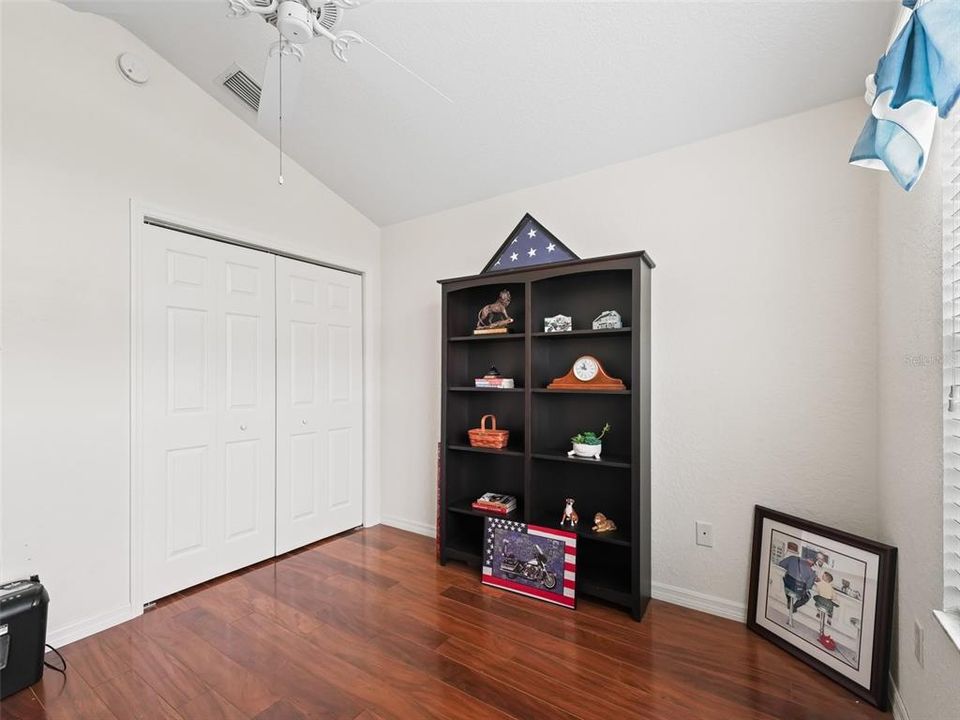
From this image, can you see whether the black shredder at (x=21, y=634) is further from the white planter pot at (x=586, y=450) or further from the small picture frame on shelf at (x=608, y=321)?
the small picture frame on shelf at (x=608, y=321)

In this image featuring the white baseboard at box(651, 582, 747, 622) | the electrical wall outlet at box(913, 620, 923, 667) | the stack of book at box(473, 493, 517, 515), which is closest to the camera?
the electrical wall outlet at box(913, 620, 923, 667)

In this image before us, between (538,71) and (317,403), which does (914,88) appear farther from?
(317,403)

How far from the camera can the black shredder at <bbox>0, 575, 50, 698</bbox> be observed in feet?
5.73

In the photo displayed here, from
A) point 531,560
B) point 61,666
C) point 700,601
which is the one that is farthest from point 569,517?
point 61,666

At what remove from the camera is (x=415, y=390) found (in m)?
3.53

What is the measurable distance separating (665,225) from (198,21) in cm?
261

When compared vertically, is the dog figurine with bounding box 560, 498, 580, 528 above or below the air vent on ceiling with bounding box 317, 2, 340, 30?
below

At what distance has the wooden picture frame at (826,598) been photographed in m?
1.70

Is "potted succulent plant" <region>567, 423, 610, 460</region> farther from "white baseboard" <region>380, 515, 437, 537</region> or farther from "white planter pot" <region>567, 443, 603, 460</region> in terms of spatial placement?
"white baseboard" <region>380, 515, 437, 537</region>

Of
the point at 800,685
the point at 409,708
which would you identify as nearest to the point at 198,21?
the point at 409,708

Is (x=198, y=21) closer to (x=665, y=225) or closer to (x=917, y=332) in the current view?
(x=665, y=225)

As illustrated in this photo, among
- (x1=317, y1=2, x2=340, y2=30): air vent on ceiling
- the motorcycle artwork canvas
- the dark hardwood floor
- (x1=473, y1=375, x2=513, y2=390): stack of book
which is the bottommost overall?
the dark hardwood floor

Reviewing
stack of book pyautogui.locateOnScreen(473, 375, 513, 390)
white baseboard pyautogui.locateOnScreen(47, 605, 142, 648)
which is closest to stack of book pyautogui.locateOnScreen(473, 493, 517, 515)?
stack of book pyautogui.locateOnScreen(473, 375, 513, 390)

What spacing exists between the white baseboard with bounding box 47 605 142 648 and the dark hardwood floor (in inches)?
1.8
